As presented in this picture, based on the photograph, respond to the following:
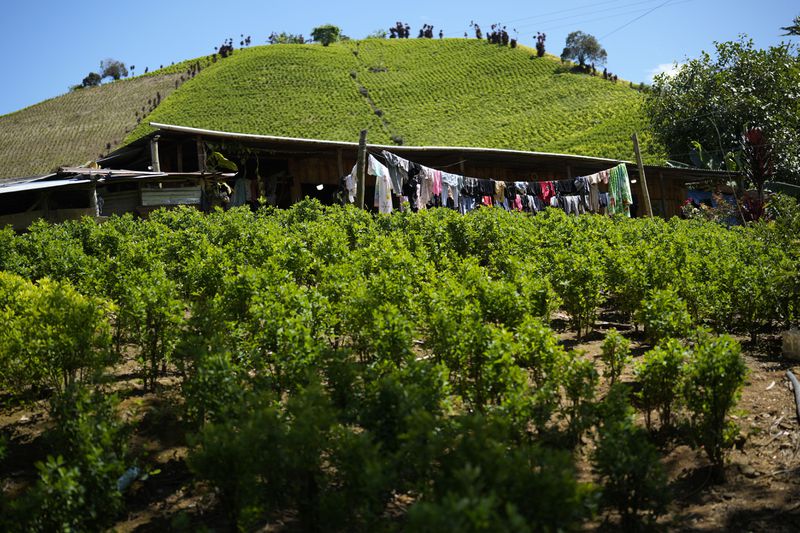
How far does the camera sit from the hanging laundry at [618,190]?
23297 mm

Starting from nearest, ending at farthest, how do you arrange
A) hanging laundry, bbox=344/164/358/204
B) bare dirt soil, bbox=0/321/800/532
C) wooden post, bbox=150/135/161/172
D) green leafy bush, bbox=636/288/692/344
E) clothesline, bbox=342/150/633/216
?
bare dirt soil, bbox=0/321/800/532
green leafy bush, bbox=636/288/692/344
hanging laundry, bbox=344/164/358/204
clothesline, bbox=342/150/633/216
wooden post, bbox=150/135/161/172

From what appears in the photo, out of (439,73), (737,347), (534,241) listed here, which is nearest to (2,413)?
(737,347)

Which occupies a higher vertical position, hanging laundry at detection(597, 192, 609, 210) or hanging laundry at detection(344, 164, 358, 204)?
hanging laundry at detection(344, 164, 358, 204)

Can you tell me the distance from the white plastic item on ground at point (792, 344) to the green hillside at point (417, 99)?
118ft

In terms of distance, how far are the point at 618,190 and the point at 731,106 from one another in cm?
1580

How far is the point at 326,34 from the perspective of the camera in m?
92.7

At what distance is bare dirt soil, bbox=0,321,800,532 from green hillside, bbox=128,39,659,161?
38.8 meters

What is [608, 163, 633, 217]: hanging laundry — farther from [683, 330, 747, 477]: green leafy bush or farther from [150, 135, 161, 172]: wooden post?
[683, 330, 747, 477]: green leafy bush

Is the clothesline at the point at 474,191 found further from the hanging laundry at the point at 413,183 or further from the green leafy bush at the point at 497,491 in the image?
the green leafy bush at the point at 497,491

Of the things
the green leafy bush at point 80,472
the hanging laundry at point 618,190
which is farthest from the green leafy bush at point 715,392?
the hanging laundry at point 618,190

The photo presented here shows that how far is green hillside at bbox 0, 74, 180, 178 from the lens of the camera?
56.6m

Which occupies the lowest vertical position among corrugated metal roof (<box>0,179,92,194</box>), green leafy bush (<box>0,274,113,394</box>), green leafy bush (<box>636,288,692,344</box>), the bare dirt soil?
the bare dirt soil

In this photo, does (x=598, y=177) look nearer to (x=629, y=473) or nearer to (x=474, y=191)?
(x=474, y=191)

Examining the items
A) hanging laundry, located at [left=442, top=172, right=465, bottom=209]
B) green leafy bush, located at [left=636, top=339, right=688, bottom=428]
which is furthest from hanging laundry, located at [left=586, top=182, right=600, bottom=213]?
green leafy bush, located at [left=636, top=339, right=688, bottom=428]
